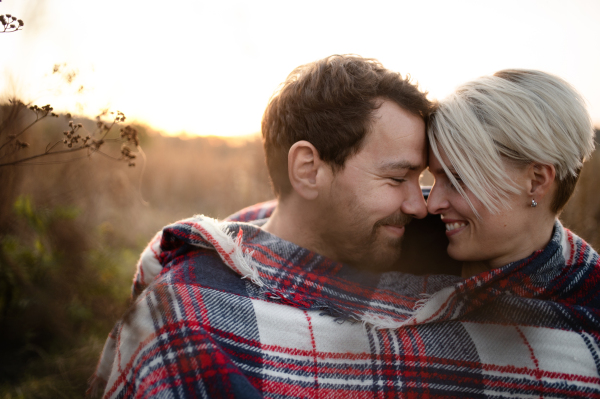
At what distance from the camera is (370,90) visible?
1902mm

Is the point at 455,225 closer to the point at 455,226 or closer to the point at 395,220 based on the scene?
the point at 455,226

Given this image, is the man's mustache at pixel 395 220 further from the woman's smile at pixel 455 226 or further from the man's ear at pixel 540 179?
the man's ear at pixel 540 179

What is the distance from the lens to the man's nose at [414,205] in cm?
190

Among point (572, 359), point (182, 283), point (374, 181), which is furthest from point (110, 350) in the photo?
point (572, 359)

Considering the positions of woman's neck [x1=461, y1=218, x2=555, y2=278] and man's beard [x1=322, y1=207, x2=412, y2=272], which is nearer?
woman's neck [x1=461, y1=218, x2=555, y2=278]

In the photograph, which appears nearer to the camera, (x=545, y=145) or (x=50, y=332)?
(x=545, y=145)

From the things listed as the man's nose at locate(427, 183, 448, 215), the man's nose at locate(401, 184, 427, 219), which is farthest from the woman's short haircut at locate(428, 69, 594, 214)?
the man's nose at locate(401, 184, 427, 219)

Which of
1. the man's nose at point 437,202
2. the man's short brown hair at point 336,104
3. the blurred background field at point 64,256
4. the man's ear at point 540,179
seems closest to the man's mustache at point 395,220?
the man's nose at point 437,202

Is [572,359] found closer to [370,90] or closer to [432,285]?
[432,285]

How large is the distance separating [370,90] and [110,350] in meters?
1.80

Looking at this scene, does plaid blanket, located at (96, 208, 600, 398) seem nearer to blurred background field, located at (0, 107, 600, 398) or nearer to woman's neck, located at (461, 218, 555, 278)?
woman's neck, located at (461, 218, 555, 278)

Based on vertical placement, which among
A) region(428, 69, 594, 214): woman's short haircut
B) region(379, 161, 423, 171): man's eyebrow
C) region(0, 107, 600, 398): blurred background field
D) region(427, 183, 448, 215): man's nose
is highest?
region(428, 69, 594, 214): woman's short haircut

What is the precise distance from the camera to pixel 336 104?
6.34ft

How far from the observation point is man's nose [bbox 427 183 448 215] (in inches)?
71.0
